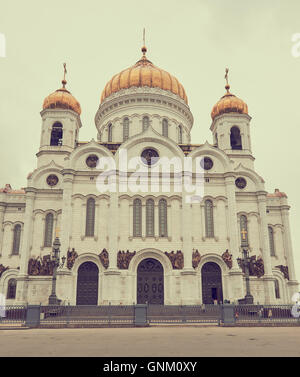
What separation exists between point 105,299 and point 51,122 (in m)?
17.4

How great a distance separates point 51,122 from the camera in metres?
33.6

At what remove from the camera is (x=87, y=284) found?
27.5 meters

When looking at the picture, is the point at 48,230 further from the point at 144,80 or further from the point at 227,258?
the point at 144,80

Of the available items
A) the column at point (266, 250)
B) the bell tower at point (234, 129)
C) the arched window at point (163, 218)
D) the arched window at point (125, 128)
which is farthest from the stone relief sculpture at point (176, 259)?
the arched window at point (125, 128)

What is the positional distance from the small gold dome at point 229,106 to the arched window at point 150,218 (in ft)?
41.6

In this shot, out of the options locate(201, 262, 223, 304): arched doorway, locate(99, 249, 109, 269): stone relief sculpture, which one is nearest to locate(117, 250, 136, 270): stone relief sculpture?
locate(99, 249, 109, 269): stone relief sculpture

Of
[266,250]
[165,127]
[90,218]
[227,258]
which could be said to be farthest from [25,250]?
[266,250]

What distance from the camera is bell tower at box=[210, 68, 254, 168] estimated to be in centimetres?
3378

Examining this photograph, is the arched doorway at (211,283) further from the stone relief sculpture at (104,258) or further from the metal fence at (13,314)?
the metal fence at (13,314)

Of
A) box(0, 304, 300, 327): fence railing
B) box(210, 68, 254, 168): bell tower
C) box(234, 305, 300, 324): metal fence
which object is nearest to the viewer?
box(0, 304, 300, 327): fence railing

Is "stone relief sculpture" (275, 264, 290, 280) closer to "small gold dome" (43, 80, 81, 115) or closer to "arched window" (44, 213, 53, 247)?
"arched window" (44, 213, 53, 247)

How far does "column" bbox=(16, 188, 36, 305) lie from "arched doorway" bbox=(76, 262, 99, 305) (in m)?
4.28
